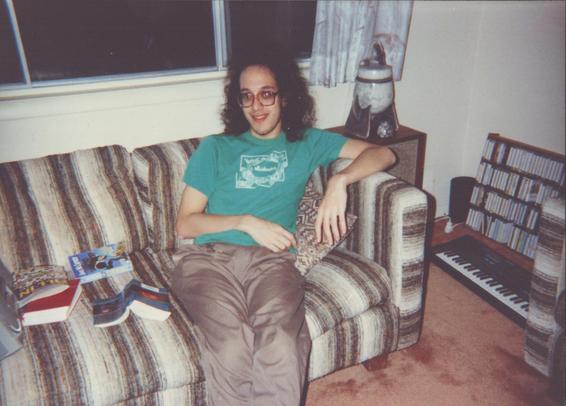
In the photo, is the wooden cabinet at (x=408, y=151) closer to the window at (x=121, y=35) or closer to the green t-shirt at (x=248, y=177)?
the green t-shirt at (x=248, y=177)

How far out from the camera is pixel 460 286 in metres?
2.34

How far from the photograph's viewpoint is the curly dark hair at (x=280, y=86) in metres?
1.80

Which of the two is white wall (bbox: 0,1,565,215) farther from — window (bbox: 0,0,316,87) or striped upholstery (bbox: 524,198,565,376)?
window (bbox: 0,0,316,87)

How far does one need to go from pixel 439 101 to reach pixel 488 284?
125 centimetres

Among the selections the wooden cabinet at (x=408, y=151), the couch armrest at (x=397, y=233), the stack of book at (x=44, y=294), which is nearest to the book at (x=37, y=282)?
the stack of book at (x=44, y=294)

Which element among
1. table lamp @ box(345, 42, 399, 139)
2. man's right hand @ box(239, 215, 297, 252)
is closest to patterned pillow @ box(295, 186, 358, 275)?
man's right hand @ box(239, 215, 297, 252)

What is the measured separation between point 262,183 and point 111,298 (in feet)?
2.27

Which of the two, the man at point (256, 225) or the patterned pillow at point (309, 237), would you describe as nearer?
the man at point (256, 225)

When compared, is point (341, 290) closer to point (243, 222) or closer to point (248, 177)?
point (243, 222)

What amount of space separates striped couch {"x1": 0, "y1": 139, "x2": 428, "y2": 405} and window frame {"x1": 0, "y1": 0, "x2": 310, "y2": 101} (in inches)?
11.8

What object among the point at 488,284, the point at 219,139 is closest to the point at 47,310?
the point at 219,139

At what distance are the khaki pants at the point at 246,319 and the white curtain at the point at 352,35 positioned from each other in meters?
1.14

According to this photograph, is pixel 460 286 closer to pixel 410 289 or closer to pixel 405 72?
pixel 410 289

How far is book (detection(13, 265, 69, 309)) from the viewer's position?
145 centimetres
